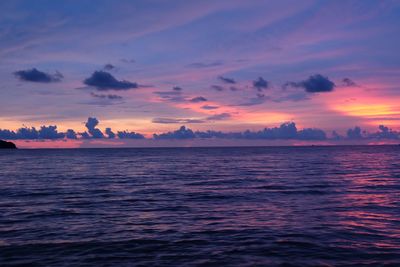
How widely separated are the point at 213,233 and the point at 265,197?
14.7 meters

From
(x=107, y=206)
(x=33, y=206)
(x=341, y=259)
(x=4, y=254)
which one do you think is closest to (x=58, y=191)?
(x=33, y=206)

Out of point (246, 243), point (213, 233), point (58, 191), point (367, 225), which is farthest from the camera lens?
point (58, 191)

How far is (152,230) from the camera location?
2159 cm

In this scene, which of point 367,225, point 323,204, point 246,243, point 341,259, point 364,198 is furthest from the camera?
point 364,198

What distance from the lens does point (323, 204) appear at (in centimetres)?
3022

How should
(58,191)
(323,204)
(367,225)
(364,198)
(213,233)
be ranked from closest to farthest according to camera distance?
→ 1. (213,233)
2. (367,225)
3. (323,204)
4. (364,198)
5. (58,191)

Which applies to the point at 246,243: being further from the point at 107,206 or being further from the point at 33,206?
the point at 33,206

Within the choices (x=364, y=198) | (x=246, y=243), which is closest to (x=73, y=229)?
(x=246, y=243)

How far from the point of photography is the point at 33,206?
101 ft

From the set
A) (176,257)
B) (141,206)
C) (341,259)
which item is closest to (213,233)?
(176,257)

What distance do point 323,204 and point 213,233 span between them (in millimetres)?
12571

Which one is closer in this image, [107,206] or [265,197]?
[107,206]

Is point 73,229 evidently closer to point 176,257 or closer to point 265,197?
point 176,257

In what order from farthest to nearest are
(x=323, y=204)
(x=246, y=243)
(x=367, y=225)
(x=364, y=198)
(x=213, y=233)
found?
(x=364, y=198) < (x=323, y=204) < (x=367, y=225) < (x=213, y=233) < (x=246, y=243)
